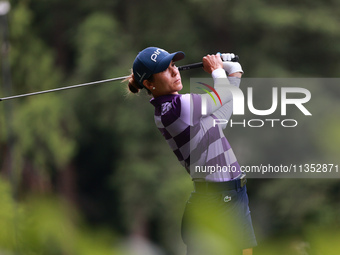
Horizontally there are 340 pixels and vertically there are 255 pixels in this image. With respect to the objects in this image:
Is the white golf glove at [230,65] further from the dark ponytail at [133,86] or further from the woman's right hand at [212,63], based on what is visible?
the dark ponytail at [133,86]

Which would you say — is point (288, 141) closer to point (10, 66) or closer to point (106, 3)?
point (106, 3)

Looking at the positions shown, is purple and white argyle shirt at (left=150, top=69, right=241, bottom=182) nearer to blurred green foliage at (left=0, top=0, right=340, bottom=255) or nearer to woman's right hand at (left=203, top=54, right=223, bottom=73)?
woman's right hand at (left=203, top=54, right=223, bottom=73)

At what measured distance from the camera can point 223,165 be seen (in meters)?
2.64

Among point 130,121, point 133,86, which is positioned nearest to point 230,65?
point 133,86

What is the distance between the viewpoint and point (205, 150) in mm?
2625

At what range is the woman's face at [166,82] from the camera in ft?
8.76

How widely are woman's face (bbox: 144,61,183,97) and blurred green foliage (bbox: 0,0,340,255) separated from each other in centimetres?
493

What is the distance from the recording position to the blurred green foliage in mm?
8516

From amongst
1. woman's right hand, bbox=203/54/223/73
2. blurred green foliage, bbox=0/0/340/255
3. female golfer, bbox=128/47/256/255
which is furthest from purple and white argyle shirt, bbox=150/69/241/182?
blurred green foliage, bbox=0/0/340/255

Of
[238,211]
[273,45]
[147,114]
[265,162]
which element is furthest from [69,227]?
[238,211]

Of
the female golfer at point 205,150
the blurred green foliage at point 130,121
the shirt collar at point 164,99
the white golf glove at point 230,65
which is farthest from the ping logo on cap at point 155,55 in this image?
the blurred green foliage at point 130,121

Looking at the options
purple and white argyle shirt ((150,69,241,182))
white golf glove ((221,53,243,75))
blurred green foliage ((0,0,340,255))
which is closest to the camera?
purple and white argyle shirt ((150,69,241,182))

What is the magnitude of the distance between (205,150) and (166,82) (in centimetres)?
31

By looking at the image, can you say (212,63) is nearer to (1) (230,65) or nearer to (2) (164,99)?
(1) (230,65)
